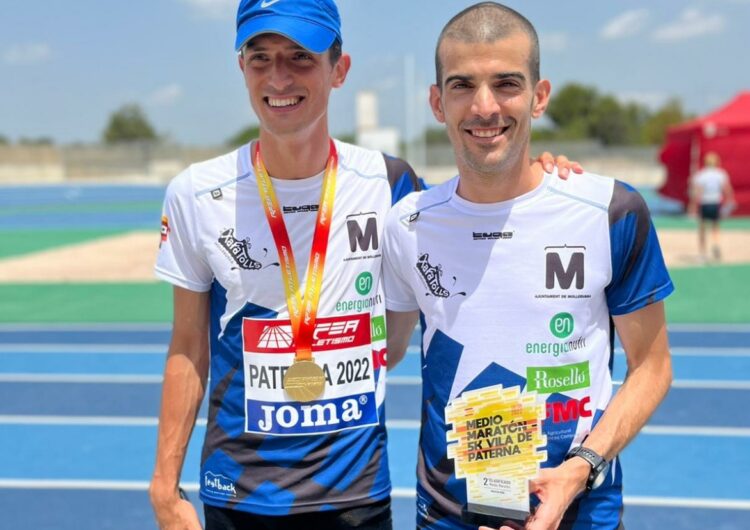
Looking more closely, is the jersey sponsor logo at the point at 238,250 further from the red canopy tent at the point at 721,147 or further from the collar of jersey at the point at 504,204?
the red canopy tent at the point at 721,147

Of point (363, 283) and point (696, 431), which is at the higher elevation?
point (363, 283)

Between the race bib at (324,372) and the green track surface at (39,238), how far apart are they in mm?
15189

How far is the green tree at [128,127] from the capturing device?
286 ft

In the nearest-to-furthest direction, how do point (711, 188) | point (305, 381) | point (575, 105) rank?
1. point (305, 381)
2. point (711, 188)
3. point (575, 105)

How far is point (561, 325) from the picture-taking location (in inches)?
81.9

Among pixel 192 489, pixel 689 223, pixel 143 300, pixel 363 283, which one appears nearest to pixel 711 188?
pixel 689 223

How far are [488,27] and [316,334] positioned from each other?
3.13 feet

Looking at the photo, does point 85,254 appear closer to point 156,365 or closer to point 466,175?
point 156,365

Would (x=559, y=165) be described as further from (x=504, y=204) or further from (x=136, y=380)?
(x=136, y=380)

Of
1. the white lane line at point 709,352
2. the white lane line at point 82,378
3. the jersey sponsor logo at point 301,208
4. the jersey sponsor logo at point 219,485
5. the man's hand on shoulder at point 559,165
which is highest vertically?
the man's hand on shoulder at point 559,165

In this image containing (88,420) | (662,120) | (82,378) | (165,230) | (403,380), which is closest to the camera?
(165,230)

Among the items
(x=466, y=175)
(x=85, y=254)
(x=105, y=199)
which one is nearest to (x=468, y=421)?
(x=466, y=175)

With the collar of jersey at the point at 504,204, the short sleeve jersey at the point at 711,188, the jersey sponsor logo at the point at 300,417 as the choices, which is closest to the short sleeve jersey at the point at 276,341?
the jersey sponsor logo at the point at 300,417

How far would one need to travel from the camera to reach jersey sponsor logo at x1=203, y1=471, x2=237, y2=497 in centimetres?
238
